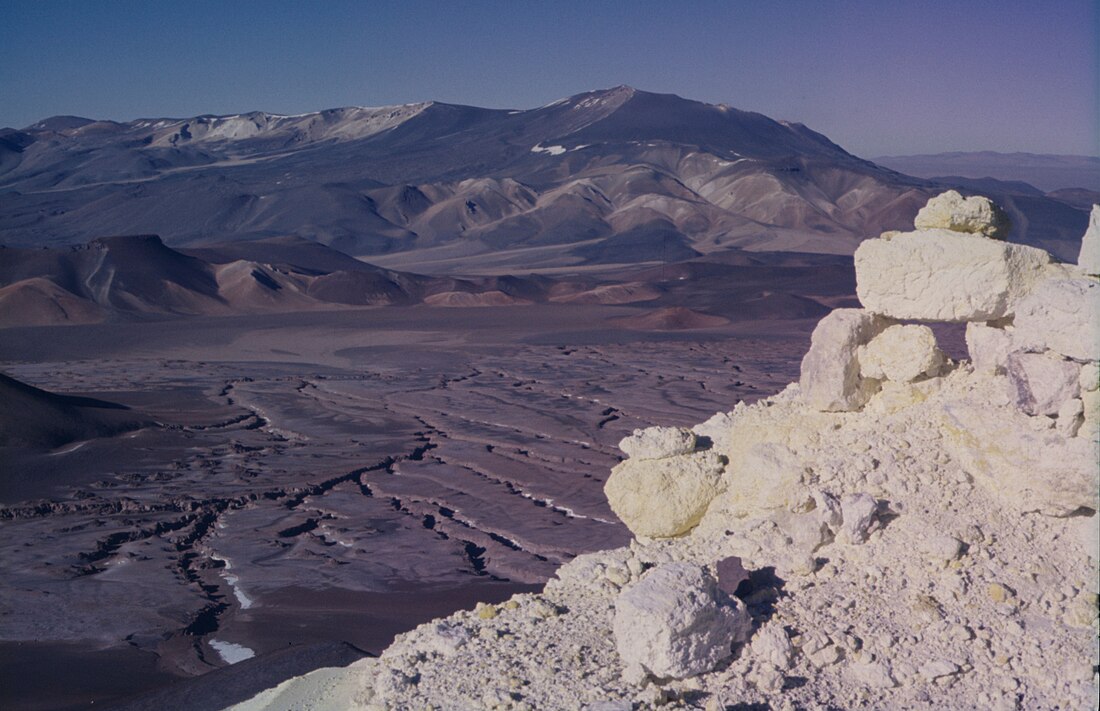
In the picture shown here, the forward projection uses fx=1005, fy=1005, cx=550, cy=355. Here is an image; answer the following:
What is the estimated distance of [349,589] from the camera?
10305mm

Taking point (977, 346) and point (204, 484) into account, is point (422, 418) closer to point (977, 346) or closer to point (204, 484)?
point (204, 484)

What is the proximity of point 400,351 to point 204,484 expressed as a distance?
13.0 meters

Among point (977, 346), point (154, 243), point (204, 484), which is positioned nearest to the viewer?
point (977, 346)

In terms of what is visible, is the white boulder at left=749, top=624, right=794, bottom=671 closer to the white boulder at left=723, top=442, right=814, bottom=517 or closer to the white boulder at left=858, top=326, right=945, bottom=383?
the white boulder at left=723, top=442, right=814, bottom=517

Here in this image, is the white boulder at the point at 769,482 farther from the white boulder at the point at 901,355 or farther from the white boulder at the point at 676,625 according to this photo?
the white boulder at the point at 676,625

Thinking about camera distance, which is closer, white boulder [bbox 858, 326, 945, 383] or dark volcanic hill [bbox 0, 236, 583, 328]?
white boulder [bbox 858, 326, 945, 383]

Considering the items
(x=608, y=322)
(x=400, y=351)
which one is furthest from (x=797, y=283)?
(x=400, y=351)

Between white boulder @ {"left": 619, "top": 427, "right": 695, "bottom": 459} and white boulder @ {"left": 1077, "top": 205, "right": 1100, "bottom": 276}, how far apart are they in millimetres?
2359

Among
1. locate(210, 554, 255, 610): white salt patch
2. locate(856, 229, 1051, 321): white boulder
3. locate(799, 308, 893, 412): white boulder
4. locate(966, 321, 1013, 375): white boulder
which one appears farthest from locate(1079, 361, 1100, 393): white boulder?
locate(210, 554, 255, 610): white salt patch

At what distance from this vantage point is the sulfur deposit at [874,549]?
4234 millimetres

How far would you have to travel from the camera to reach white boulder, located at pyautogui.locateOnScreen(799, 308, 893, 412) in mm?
5625

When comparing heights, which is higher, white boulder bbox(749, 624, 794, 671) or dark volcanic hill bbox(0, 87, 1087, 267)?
dark volcanic hill bbox(0, 87, 1087, 267)

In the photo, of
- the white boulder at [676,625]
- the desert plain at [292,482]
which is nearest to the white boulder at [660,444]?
the white boulder at [676,625]

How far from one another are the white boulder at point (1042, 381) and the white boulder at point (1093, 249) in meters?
0.72
